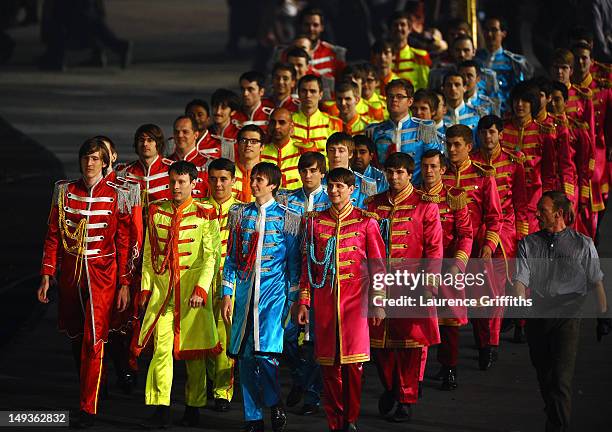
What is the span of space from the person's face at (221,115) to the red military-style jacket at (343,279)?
146 inches

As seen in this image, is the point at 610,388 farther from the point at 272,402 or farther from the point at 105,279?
the point at 105,279

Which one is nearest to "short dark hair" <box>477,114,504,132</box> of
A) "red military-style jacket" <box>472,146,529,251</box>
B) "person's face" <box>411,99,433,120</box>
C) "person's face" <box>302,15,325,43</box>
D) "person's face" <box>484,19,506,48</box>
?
"red military-style jacket" <box>472,146,529,251</box>

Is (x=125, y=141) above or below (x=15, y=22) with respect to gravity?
below

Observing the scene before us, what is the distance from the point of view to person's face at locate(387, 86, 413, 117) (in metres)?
14.3

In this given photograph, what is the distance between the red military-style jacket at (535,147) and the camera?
47.6 feet

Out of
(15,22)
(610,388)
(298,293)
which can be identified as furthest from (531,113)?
(15,22)

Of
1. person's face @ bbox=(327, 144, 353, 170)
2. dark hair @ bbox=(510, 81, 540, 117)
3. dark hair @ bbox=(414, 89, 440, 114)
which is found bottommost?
person's face @ bbox=(327, 144, 353, 170)

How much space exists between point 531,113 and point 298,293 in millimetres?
4024

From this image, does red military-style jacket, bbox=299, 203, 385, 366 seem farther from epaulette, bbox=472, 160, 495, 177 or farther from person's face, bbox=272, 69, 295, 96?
person's face, bbox=272, 69, 295, 96

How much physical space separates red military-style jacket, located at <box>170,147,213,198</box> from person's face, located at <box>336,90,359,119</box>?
1.56m

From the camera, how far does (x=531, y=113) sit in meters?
14.8

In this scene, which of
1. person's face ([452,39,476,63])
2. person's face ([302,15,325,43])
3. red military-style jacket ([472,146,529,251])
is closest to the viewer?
red military-style jacket ([472,146,529,251])

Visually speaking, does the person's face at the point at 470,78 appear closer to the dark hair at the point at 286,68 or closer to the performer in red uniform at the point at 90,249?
the dark hair at the point at 286,68

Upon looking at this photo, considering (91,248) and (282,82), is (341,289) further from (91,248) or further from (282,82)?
(282,82)
